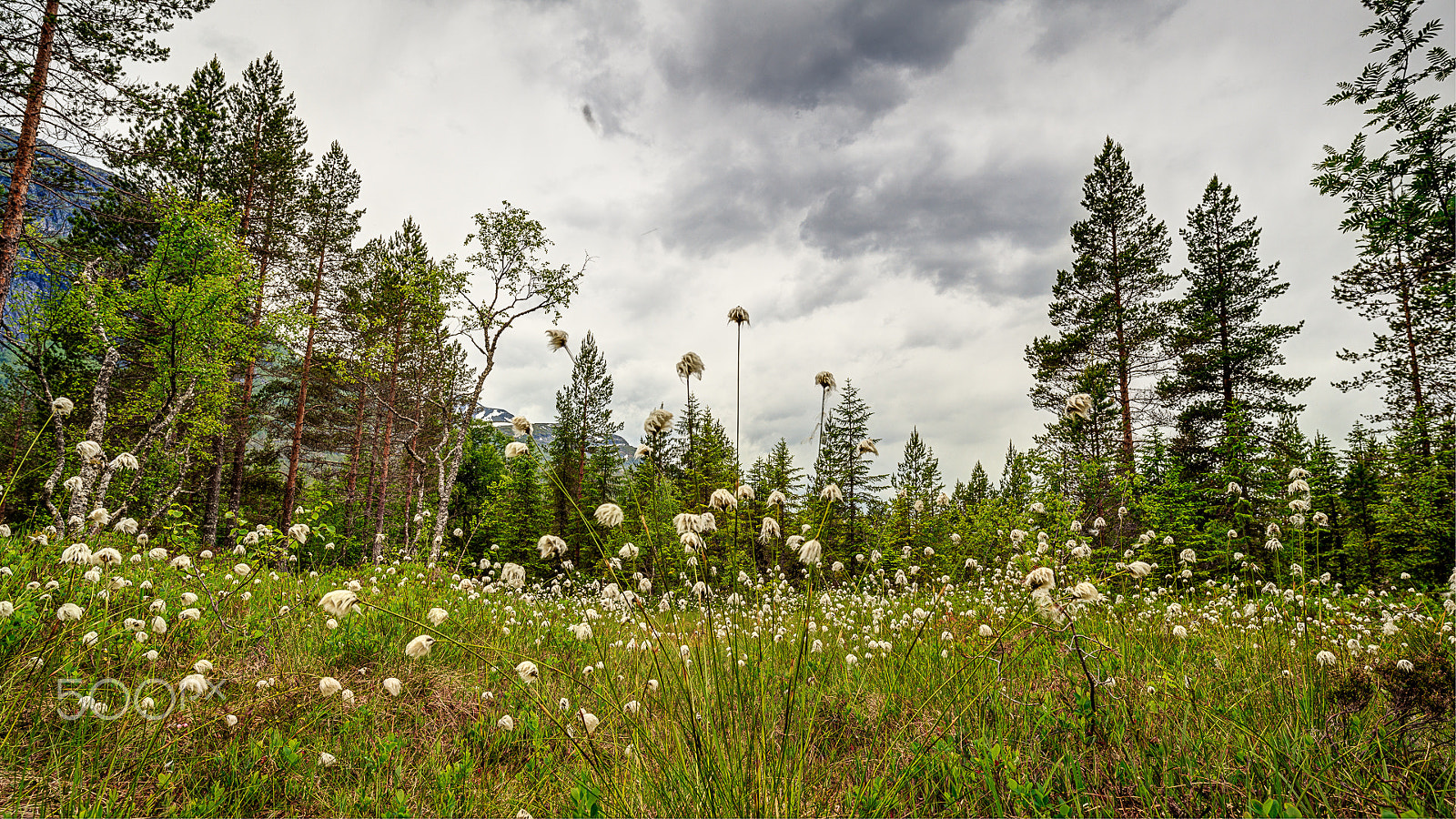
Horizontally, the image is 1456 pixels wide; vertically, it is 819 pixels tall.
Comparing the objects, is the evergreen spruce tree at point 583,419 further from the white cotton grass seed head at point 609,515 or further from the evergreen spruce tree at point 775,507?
the white cotton grass seed head at point 609,515

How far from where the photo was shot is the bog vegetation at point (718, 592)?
102 inches

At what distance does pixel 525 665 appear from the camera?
9.62 ft

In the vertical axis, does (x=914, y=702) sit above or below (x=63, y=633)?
below

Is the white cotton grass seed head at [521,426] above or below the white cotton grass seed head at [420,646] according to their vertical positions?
above

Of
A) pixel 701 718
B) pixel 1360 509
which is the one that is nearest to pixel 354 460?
pixel 701 718

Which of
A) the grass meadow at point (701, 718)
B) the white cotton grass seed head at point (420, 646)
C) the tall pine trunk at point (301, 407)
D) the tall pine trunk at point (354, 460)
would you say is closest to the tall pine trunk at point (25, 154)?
the grass meadow at point (701, 718)

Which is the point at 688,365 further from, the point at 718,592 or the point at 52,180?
the point at 52,180

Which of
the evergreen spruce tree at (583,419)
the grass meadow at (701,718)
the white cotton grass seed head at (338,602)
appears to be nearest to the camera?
the white cotton grass seed head at (338,602)

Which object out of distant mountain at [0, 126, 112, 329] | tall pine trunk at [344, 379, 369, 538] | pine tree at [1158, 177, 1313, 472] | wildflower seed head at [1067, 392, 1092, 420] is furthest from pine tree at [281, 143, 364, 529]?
pine tree at [1158, 177, 1313, 472]

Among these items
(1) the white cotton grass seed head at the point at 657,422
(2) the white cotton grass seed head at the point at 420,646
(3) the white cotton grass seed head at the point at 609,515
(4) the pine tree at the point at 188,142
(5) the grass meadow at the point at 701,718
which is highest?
(4) the pine tree at the point at 188,142

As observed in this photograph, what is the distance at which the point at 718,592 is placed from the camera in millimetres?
5621

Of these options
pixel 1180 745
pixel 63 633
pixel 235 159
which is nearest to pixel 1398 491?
pixel 1180 745

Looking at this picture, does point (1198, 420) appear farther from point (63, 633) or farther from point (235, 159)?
point (235, 159)

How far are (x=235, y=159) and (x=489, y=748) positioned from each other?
84.4 feet
